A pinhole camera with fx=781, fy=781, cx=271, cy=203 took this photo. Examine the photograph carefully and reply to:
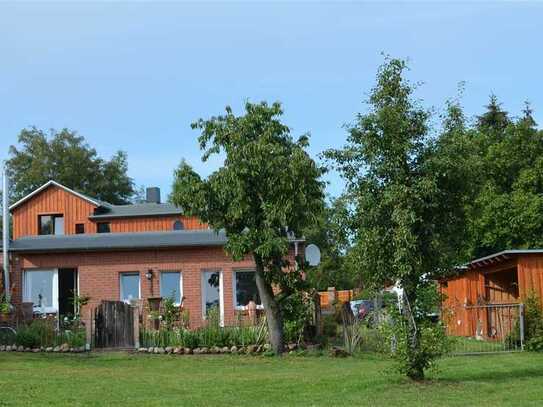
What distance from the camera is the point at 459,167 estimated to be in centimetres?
1198

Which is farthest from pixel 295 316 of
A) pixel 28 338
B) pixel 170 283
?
pixel 170 283

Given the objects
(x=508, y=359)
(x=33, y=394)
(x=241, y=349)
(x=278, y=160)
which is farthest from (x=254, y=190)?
(x=33, y=394)

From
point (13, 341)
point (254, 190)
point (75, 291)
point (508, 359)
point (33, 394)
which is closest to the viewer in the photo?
point (33, 394)

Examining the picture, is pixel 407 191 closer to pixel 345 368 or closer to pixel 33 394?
pixel 345 368

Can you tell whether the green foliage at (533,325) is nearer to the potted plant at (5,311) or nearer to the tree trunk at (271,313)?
the tree trunk at (271,313)

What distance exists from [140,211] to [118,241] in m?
9.47

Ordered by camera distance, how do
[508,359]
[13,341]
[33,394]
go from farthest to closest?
[13,341], [508,359], [33,394]

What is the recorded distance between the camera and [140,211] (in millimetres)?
36531

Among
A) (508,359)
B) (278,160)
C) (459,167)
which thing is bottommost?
(508,359)

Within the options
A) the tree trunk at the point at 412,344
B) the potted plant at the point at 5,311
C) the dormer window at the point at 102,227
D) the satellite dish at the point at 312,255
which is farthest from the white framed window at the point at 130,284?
the tree trunk at the point at 412,344

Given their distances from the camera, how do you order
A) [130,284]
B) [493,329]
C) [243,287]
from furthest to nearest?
[130,284]
[243,287]
[493,329]

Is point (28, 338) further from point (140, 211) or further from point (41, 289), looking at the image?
point (140, 211)

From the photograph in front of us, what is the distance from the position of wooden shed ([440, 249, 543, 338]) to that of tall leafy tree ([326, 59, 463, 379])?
4.42m

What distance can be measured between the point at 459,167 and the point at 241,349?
323 inches
